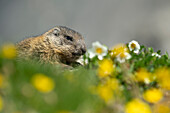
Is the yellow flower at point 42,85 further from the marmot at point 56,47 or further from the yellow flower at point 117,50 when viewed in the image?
the marmot at point 56,47

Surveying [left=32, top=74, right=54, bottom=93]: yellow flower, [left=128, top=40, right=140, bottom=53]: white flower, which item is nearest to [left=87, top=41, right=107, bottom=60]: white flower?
[left=128, top=40, right=140, bottom=53]: white flower

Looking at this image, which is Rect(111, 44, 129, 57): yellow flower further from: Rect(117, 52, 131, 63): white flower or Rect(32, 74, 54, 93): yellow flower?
Rect(32, 74, 54, 93): yellow flower

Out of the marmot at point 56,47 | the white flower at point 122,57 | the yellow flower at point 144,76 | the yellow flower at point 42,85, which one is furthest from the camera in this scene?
the marmot at point 56,47

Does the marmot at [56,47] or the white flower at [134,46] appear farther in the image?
the marmot at [56,47]

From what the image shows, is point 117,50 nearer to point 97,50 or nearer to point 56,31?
point 97,50

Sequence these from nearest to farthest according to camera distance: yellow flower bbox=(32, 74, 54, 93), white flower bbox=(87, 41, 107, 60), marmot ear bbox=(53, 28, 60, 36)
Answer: yellow flower bbox=(32, 74, 54, 93), white flower bbox=(87, 41, 107, 60), marmot ear bbox=(53, 28, 60, 36)

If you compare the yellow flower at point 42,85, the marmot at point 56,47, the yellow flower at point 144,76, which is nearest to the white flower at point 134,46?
the yellow flower at point 144,76

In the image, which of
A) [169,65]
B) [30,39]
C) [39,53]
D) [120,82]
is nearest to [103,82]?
[120,82]
